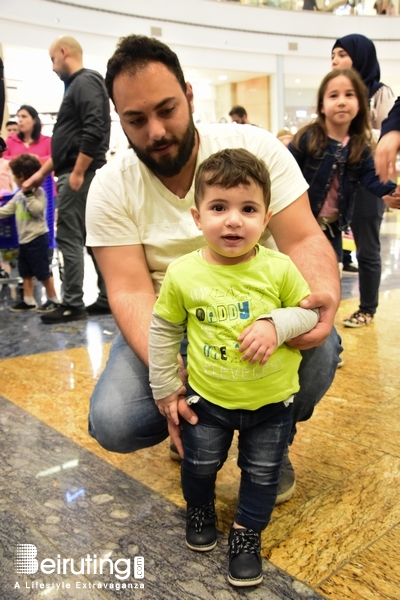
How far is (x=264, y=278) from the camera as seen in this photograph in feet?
4.37

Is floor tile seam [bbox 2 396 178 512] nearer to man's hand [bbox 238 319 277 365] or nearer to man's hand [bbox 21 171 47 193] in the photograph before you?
man's hand [bbox 238 319 277 365]

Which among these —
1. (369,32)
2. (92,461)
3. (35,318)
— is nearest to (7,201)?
(35,318)

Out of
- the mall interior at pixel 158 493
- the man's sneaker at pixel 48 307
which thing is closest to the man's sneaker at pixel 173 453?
the mall interior at pixel 158 493

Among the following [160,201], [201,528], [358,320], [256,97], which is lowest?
[358,320]

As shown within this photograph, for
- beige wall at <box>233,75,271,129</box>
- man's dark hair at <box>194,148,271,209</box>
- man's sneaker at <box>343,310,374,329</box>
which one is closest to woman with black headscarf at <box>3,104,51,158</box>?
man's sneaker at <box>343,310,374,329</box>

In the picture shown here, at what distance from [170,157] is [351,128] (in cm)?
172

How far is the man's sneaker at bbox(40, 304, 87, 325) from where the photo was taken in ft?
13.3

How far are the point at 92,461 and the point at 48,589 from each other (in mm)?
646

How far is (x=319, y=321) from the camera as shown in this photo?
142 cm

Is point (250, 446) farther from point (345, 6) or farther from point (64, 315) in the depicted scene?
point (345, 6)

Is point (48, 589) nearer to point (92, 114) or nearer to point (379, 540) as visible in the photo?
point (379, 540)

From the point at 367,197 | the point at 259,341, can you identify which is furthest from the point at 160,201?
the point at 367,197

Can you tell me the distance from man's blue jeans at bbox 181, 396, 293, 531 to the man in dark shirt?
284 centimetres

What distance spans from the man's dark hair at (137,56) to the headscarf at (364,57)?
2.07 meters
